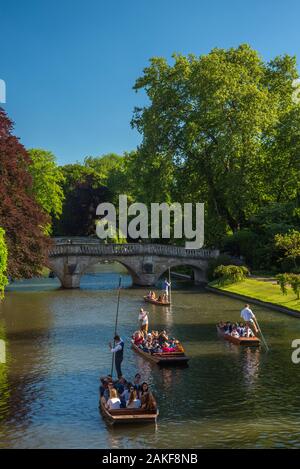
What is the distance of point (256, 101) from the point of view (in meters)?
73.1

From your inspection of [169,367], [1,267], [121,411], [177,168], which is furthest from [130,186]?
[121,411]

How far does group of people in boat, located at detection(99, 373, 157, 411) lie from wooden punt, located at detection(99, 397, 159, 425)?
0.18 meters

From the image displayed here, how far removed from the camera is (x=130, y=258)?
238ft

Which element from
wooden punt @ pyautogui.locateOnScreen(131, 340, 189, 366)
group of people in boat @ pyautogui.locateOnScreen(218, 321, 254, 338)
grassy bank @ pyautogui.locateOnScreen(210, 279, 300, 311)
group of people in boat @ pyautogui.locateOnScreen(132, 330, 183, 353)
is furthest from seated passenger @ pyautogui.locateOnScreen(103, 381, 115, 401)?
grassy bank @ pyautogui.locateOnScreen(210, 279, 300, 311)

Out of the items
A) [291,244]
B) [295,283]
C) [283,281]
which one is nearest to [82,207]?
[291,244]

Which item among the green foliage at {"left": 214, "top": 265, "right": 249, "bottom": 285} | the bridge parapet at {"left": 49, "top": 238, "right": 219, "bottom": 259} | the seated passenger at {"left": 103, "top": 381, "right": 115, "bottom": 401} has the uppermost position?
the bridge parapet at {"left": 49, "top": 238, "right": 219, "bottom": 259}

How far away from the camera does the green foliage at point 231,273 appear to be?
65000mm

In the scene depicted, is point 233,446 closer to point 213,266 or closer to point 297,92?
point 213,266

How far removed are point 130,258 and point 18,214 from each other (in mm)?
24096

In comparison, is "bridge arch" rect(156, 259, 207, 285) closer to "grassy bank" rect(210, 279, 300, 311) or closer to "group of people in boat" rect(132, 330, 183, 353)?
"grassy bank" rect(210, 279, 300, 311)

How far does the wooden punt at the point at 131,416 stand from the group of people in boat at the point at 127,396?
18cm

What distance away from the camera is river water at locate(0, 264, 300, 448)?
798 inches

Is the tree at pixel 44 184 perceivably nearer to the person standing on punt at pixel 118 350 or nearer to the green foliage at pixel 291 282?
the green foliage at pixel 291 282

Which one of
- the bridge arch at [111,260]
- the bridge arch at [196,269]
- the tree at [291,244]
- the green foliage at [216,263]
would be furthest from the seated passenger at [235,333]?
the bridge arch at [196,269]
